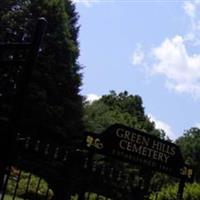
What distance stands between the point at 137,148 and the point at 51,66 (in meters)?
27.2

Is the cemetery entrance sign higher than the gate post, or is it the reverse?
the cemetery entrance sign

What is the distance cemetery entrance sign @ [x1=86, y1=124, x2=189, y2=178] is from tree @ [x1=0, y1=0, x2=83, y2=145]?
936 inches

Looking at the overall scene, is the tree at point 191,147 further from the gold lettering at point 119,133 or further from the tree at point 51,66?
the gold lettering at point 119,133

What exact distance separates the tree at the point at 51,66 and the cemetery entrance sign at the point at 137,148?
23776 mm

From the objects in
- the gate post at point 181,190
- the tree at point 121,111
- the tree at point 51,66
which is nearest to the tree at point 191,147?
the tree at point 121,111

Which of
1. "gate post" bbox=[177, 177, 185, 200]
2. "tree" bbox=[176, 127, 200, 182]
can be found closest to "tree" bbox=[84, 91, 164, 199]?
"tree" bbox=[176, 127, 200, 182]

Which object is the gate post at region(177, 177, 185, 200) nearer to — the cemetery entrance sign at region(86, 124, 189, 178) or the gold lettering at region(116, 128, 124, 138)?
the cemetery entrance sign at region(86, 124, 189, 178)

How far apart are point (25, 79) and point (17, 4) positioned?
112 feet

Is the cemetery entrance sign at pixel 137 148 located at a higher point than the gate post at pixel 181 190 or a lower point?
higher

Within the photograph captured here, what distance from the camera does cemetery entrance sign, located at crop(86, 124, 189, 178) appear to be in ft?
28.5

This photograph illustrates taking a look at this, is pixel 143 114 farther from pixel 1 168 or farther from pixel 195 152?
pixel 1 168

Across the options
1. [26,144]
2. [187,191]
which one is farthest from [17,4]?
[26,144]

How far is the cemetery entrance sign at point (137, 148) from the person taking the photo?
28.5 ft

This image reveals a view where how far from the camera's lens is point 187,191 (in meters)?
17.4
